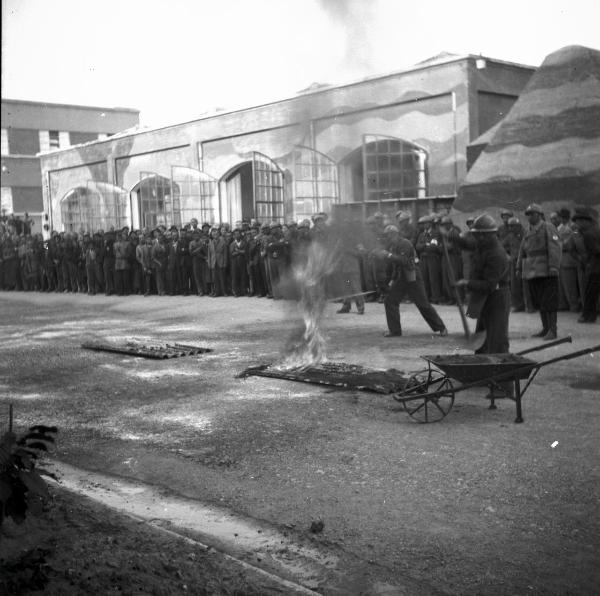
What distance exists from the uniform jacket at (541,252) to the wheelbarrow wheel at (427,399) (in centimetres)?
459

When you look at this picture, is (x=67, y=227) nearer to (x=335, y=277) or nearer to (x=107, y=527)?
(x=335, y=277)

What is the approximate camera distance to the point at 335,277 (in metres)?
15.3

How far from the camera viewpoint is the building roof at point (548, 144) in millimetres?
16031

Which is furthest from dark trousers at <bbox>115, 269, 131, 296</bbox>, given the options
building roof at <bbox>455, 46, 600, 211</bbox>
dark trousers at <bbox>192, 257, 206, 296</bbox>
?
building roof at <bbox>455, 46, 600, 211</bbox>

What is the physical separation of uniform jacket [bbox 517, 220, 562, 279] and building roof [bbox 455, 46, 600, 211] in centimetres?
399

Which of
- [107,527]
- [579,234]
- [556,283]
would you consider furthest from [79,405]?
[579,234]

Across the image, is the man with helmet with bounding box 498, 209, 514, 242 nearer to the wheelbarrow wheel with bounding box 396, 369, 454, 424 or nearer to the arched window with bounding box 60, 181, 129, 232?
the wheelbarrow wheel with bounding box 396, 369, 454, 424

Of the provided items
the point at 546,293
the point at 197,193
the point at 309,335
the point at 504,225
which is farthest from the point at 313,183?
the point at 309,335

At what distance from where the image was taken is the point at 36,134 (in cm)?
595

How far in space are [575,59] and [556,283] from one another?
23.9 feet

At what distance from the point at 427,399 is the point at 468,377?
0.41 meters

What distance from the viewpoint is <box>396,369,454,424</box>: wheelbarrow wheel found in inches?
275

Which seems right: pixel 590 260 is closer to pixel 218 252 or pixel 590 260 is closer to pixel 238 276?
pixel 238 276

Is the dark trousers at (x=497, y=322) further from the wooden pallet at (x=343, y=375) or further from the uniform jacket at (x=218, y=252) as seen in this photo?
the uniform jacket at (x=218, y=252)
